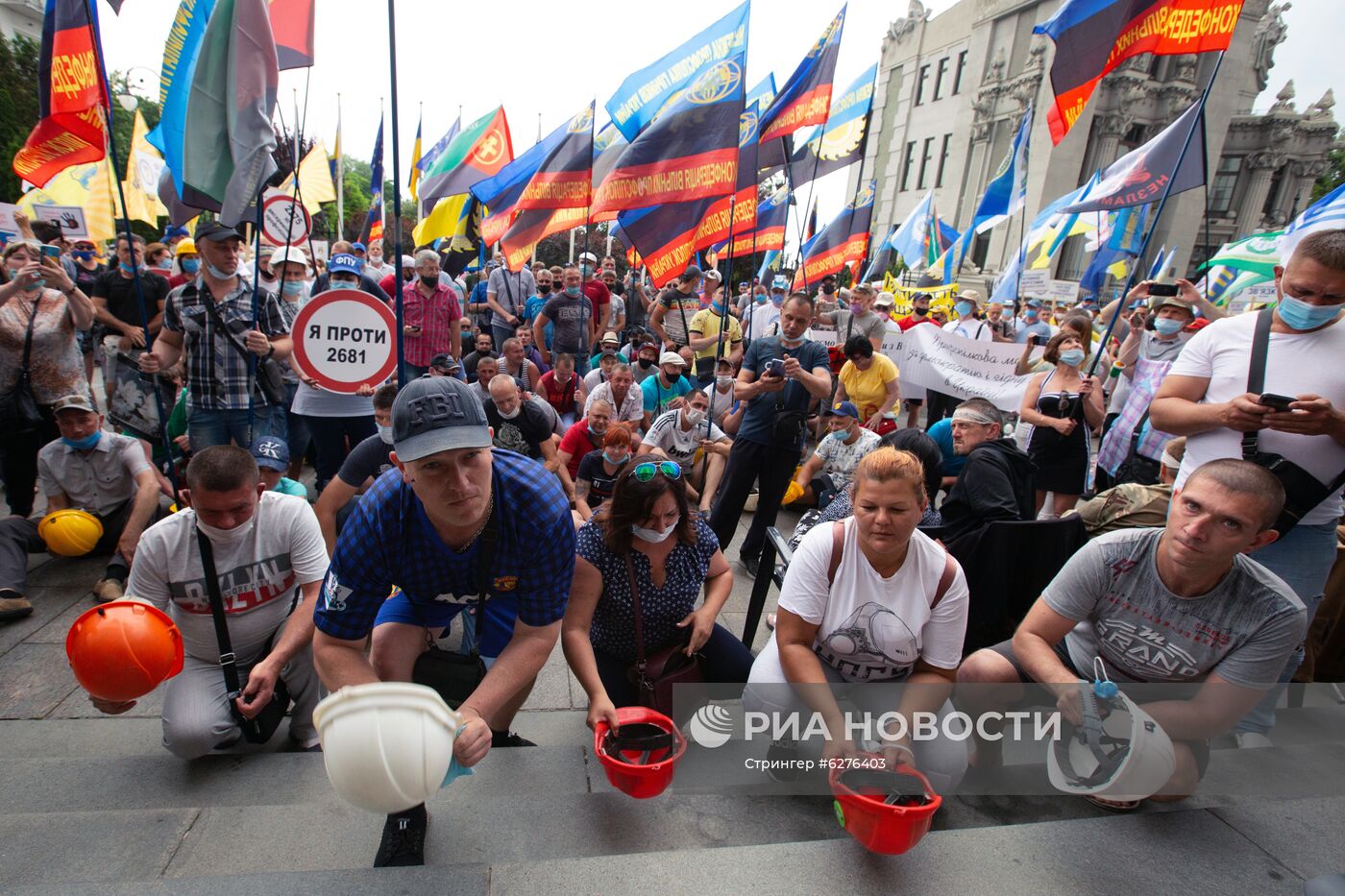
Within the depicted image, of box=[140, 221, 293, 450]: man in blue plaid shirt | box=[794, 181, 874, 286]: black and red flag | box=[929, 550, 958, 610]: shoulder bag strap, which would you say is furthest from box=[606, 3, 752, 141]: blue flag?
box=[929, 550, 958, 610]: shoulder bag strap

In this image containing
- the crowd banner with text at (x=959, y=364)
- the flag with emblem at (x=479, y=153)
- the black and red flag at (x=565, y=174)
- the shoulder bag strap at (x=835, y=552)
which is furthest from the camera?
the flag with emblem at (x=479, y=153)

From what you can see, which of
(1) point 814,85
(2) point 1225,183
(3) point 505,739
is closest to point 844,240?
(1) point 814,85

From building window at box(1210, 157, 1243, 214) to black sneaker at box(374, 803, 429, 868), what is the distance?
135 feet

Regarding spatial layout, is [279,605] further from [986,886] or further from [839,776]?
[986,886]

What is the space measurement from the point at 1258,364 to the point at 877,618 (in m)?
1.72

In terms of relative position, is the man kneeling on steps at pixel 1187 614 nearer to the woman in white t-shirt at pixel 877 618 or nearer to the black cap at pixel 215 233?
the woman in white t-shirt at pixel 877 618

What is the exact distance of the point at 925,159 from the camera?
37.9 meters

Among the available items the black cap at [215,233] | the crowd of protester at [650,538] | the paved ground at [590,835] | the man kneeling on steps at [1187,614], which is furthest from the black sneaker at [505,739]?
the black cap at [215,233]

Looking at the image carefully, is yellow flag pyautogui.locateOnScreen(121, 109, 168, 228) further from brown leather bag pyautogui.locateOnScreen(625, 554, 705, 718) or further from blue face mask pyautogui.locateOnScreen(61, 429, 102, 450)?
brown leather bag pyautogui.locateOnScreen(625, 554, 705, 718)

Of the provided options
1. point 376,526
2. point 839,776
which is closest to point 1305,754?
point 839,776

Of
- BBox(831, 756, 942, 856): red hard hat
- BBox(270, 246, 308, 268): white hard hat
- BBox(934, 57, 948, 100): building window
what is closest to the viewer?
BBox(831, 756, 942, 856): red hard hat

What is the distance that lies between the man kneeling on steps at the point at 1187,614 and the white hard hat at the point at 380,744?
6.56 feet

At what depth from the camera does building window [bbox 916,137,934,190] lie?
37375mm

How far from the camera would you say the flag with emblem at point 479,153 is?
8367 mm
